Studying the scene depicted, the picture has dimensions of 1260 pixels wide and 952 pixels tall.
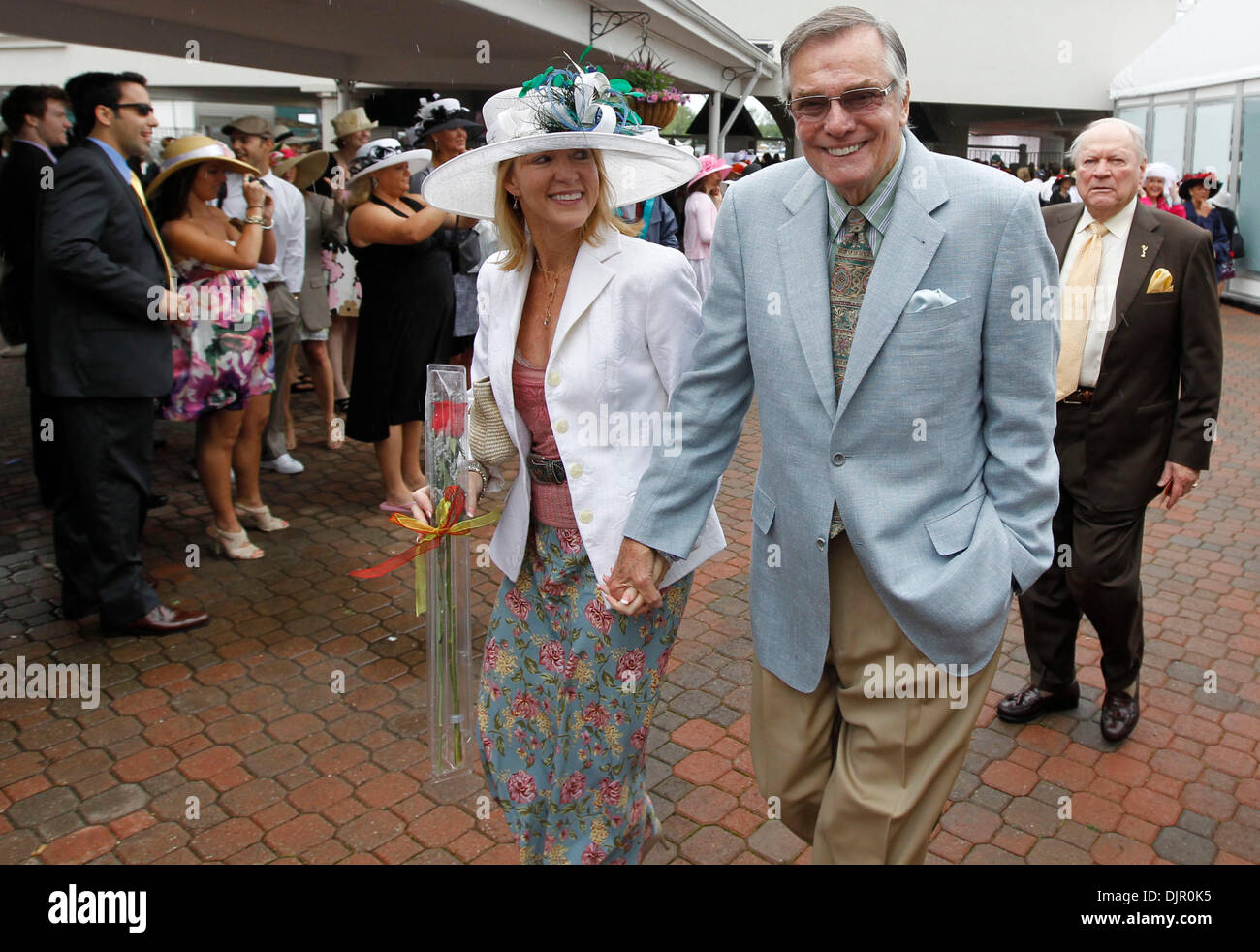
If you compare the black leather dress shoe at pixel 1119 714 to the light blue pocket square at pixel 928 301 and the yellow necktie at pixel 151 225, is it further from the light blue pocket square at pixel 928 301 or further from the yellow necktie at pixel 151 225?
the yellow necktie at pixel 151 225

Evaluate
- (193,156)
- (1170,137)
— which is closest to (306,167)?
(193,156)

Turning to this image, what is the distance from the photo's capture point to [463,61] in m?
10.2

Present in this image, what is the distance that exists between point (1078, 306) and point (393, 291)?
3.63 metres

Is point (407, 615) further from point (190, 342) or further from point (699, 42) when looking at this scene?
point (699, 42)

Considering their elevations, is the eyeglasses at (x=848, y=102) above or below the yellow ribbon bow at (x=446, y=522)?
above

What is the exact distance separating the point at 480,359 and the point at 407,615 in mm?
2367

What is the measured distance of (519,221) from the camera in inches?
112

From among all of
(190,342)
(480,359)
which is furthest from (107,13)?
(480,359)

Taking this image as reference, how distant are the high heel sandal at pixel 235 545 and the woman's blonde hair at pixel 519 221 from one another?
131 inches

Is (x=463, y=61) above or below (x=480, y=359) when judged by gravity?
above

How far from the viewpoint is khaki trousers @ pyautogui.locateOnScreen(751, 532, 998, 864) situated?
2219mm

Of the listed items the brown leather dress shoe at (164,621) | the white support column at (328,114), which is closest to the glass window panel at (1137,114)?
the white support column at (328,114)

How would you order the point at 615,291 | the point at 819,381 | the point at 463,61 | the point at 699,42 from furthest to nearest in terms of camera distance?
the point at 699,42 → the point at 463,61 → the point at 615,291 → the point at 819,381

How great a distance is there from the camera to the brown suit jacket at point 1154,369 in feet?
11.6
